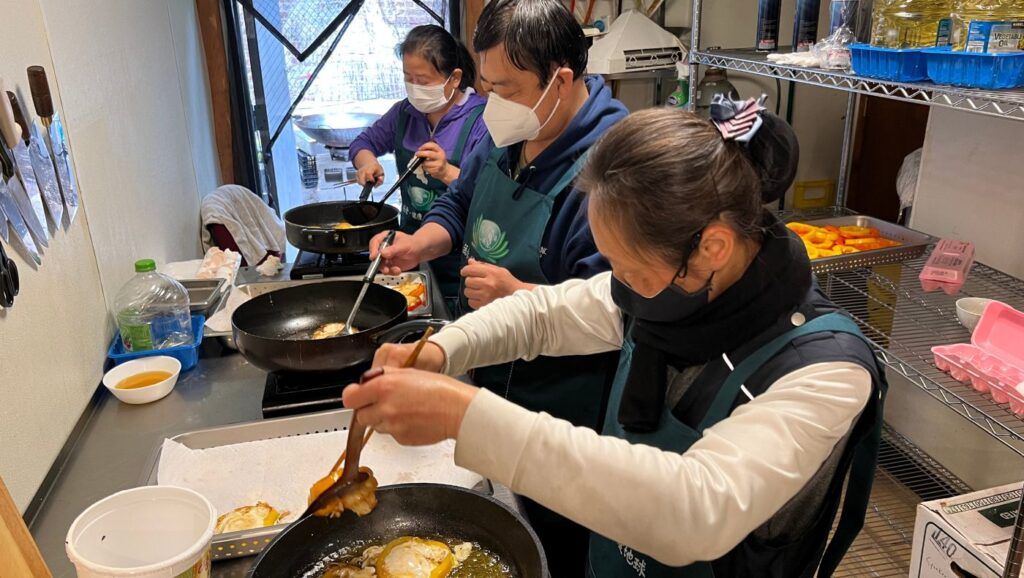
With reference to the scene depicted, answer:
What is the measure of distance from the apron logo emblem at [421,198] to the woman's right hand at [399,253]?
23.3 inches

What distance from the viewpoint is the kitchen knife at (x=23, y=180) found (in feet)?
4.26

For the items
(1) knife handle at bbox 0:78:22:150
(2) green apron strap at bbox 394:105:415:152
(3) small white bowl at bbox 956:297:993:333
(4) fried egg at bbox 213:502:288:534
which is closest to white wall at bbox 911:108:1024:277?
(3) small white bowl at bbox 956:297:993:333

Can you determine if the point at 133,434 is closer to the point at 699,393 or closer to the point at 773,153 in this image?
the point at 699,393

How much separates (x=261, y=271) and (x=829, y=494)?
197 cm

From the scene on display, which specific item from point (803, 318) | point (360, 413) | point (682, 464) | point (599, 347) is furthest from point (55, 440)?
point (803, 318)

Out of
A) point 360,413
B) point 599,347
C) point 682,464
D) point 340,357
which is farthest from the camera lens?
point 340,357

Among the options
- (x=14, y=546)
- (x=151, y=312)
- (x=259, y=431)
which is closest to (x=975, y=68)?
(x=259, y=431)

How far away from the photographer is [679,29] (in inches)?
145

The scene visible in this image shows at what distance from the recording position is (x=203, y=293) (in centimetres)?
214

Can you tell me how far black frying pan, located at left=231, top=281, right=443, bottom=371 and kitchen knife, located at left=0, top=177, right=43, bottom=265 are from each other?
40cm

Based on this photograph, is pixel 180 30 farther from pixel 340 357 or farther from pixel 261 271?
pixel 340 357

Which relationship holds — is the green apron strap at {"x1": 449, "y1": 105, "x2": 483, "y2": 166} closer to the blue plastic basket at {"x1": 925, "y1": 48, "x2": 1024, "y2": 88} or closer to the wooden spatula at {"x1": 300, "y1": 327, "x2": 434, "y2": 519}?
the blue plastic basket at {"x1": 925, "y1": 48, "x2": 1024, "y2": 88}

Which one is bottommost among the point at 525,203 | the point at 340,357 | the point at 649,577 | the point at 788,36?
the point at 649,577

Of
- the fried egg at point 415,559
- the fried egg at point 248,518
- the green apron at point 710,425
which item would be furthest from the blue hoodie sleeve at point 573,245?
the fried egg at point 248,518
